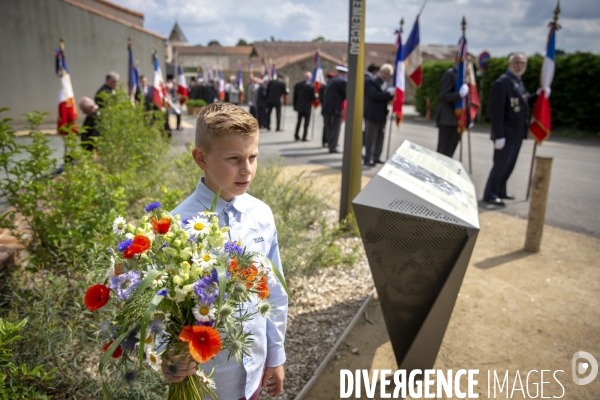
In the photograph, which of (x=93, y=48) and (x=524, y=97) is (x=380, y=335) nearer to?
(x=524, y=97)

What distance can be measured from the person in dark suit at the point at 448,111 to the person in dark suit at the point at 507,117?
3.98ft

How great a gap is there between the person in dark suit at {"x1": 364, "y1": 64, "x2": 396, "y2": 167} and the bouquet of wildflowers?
29.7ft

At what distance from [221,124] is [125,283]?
0.66 metres

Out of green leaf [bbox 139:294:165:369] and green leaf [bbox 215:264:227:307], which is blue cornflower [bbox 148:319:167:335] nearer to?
green leaf [bbox 139:294:165:369]

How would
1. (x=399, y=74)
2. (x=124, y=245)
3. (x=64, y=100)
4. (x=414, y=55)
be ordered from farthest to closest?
(x=414, y=55) → (x=399, y=74) → (x=64, y=100) → (x=124, y=245)

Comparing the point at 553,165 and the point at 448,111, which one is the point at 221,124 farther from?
the point at 553,165

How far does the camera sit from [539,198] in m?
5.11

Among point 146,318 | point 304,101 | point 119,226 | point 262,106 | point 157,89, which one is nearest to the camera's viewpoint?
point 146,318

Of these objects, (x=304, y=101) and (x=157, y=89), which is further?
(x=304, y=101)

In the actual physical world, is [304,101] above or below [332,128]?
above

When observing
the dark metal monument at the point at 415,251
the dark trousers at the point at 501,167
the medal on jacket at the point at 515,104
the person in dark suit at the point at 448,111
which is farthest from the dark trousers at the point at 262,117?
the dark metal monument at the point at 415,251

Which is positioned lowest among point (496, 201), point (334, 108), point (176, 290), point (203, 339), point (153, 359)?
point (496, 201)

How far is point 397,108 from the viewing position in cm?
997

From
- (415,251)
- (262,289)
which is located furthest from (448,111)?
(262,289)
